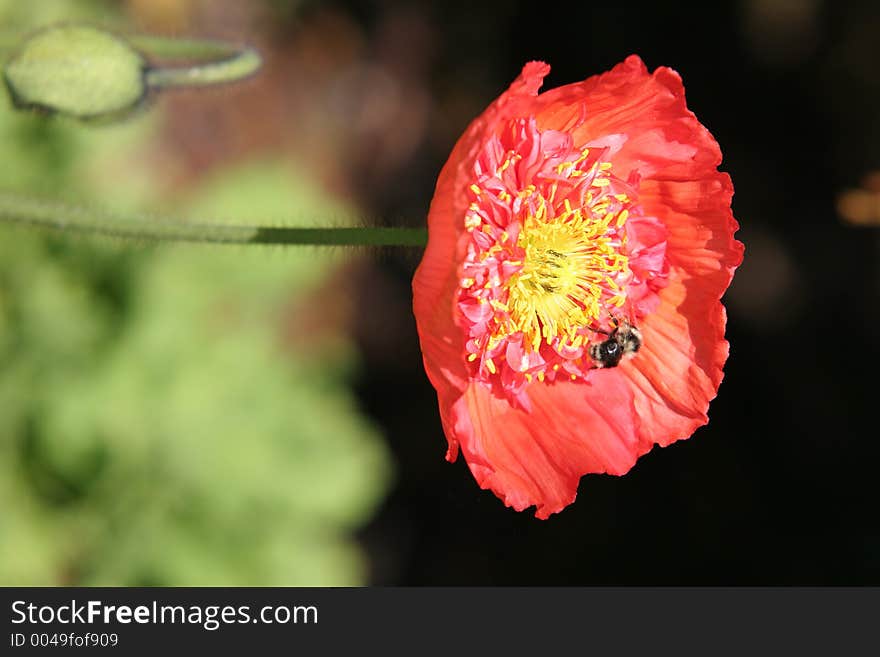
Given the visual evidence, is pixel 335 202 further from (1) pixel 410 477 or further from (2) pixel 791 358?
(2) pixel 791 358

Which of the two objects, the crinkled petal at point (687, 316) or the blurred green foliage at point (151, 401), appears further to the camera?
the blurred green foliage at point (151, 401)

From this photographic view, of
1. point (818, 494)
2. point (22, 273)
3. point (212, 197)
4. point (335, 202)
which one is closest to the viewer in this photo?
point (22, 273)

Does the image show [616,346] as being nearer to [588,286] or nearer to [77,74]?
[588,286]

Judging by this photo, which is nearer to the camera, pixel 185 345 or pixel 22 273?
pixel 22 273

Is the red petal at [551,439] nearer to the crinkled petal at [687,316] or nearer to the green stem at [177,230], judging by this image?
the crinkled petal at [687,316]

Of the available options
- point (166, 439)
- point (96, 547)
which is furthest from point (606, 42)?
point (96, 547)

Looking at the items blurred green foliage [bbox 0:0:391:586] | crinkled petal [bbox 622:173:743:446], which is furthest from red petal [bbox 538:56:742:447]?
blurred green foliage [bbox 0:0:391:586]

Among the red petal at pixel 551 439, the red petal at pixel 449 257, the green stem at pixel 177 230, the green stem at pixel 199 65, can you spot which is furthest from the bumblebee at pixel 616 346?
the green stem at pixel 199 65
